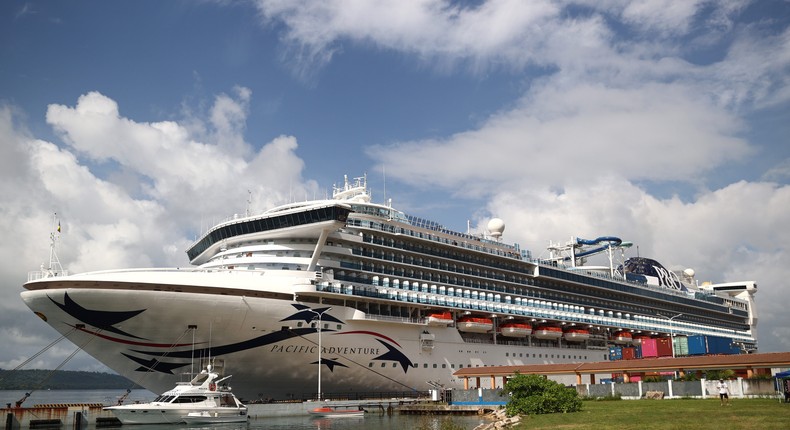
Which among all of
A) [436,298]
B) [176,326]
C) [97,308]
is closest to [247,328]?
[176,326]

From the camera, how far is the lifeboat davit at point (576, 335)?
64312mm

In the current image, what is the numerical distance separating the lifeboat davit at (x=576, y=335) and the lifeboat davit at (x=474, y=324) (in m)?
13.9

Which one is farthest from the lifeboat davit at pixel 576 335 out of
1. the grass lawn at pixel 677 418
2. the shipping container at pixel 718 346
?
the grass lawn at pixel 677 418

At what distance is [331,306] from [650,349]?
4193cm

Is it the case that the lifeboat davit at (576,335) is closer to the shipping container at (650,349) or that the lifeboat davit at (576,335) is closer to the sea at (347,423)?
the shipping container at (650,349)

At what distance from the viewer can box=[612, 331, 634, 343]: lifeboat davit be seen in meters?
72.2

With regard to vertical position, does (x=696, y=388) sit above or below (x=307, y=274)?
below

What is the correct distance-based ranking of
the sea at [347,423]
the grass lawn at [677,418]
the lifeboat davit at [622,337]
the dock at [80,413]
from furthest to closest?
the lifeboat davit at [622,337] → the dock at [80,413] → the sea at [347,423] → the grass lawn at [677,418]

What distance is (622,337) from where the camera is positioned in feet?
237

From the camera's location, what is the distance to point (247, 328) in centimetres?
3841

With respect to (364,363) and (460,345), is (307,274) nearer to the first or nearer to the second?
(364,363)

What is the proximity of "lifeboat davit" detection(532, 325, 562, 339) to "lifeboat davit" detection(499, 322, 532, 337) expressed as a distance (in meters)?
2.80

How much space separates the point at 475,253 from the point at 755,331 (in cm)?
7058

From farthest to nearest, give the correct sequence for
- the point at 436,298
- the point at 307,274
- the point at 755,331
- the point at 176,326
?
the point at 755,331 < the point at 436,298 < the point at 307,274 < the point at 176,326
